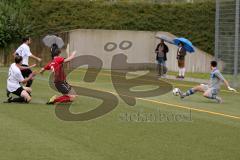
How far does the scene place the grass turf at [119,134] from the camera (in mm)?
9969

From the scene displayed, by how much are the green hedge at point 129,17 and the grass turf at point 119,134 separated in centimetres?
2554

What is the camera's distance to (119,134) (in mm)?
11930

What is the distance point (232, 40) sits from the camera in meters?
28.0

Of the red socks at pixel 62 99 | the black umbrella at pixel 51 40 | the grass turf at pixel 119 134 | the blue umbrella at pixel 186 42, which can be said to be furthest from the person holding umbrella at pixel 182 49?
the red socks at pixel 62 99

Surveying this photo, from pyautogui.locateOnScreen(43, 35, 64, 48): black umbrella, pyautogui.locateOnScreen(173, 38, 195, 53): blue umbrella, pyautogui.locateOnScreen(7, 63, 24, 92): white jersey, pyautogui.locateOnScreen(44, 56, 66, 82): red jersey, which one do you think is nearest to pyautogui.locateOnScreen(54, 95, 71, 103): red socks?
pyautogui.locateOnScreen(44, 56, 66, 82): red jersey

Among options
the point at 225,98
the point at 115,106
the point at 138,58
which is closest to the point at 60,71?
the point at 115,106

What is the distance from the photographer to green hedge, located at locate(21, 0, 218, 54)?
140 feet

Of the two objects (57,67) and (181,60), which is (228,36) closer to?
(181,60)

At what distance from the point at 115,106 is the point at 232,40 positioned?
41.1 feet

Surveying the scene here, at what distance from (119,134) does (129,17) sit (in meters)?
31.7

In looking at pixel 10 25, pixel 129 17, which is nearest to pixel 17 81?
pixel 10 25

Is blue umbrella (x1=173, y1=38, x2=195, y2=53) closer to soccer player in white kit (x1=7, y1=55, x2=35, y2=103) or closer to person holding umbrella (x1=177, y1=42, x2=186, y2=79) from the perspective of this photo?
person holding umbrella (x1=177, y1=42, x2=186, y2=79)

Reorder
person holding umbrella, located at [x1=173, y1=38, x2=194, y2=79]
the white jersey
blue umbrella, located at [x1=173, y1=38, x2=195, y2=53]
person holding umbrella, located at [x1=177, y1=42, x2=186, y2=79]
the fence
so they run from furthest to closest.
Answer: person holding umbrella, located at [x1=177, y1=42, x2=186, y2=79] → person holding umbrella, located at [x1=173, y1=38, x2=194, y2=79] → blue umbrella, located at [x1=173, y1=38, x2=195, y2=53] → the fence → the white jersey

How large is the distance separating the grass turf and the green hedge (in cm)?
2554
